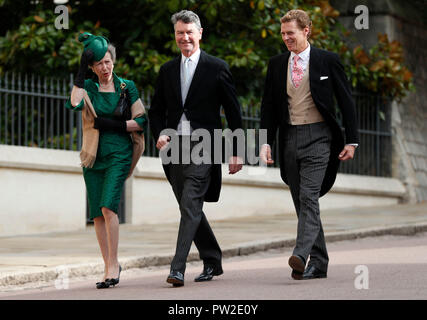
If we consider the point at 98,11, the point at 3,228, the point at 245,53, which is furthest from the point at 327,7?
the point at 3,228

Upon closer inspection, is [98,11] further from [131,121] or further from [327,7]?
[131,121]

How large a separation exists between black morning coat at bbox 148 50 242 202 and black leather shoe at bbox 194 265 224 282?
Result: 0.58m

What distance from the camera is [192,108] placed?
8.00 metres

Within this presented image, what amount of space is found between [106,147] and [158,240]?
4129 millimetres

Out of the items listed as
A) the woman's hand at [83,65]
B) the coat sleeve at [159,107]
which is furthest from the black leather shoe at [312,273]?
the woman's hand at [83,65]

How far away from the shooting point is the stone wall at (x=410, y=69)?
57.6 ft

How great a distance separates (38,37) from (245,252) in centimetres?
563

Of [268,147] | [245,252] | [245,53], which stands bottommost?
[245,252]

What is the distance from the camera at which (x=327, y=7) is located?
1628 cm

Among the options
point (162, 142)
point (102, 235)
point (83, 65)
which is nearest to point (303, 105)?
point (162, 142)

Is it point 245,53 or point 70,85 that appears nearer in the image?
point 70,85

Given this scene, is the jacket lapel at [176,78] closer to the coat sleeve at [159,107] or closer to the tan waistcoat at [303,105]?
the coat sleeve at [159,107]

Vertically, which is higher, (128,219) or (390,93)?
(390,93)

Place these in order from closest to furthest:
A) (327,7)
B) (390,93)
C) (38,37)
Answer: (38,37), (327,7), (390,93)
